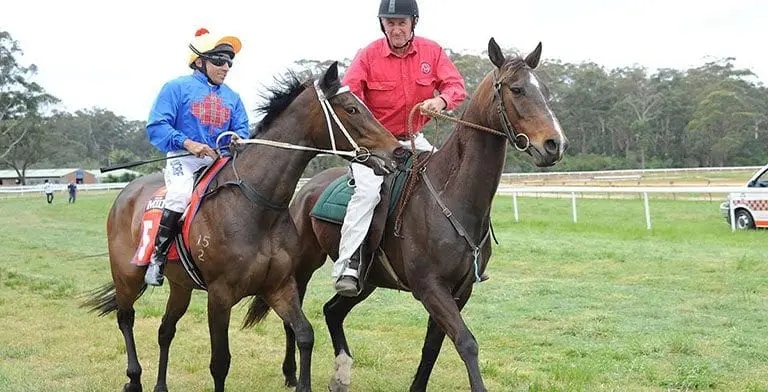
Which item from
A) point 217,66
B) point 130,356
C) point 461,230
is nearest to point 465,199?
point 461,230

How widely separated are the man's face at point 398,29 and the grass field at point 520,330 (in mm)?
2670

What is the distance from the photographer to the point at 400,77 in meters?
5.38

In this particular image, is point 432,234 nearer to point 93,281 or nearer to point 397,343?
point 397,343

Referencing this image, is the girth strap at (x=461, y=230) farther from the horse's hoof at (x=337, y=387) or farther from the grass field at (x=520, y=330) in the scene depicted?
the horse's hoof at (x=337, y=387)

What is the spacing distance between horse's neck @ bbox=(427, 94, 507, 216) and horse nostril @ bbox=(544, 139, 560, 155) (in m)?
0.48

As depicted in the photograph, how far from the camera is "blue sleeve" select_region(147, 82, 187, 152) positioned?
16.7ft

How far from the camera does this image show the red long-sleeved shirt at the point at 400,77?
5352 mm

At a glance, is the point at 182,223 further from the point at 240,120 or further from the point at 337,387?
the point at 337,387

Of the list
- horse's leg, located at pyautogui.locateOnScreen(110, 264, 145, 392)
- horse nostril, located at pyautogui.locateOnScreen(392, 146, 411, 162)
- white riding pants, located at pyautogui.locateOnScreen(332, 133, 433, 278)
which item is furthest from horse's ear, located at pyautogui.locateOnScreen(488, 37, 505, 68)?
horse's leg, located at pyautogui.locateOnScreen(110, 264, 145, 392)

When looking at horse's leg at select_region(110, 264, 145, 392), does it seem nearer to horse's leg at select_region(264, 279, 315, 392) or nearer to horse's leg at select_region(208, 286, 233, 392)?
horse's leg at select_region(208, 286, 233, 392)

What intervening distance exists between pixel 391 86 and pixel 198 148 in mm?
1478

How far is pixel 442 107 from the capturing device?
5070 mm

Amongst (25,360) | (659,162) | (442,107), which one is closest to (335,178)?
(442,107)

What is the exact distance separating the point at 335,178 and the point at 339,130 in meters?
1.62
